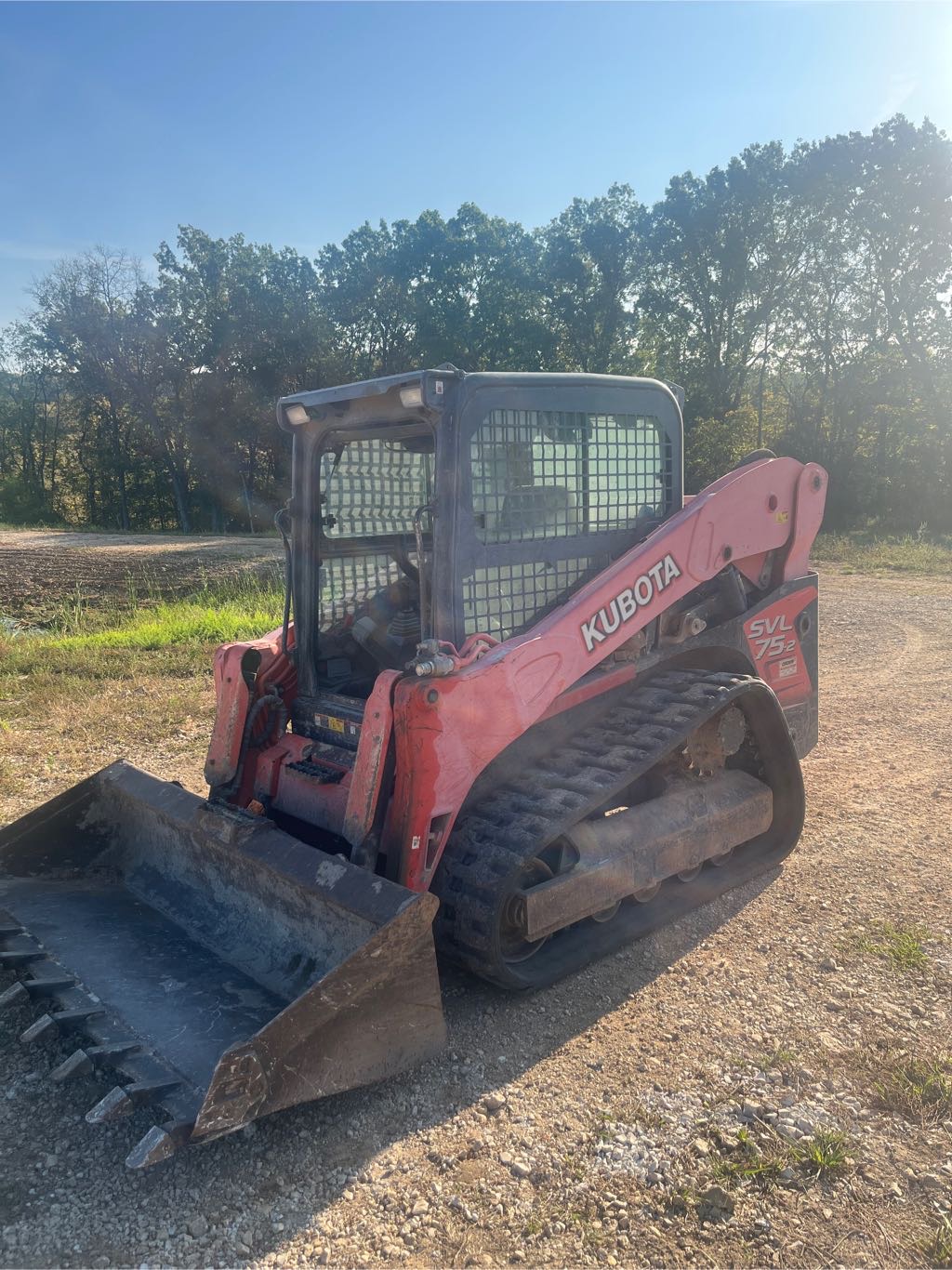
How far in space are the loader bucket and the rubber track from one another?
40cm

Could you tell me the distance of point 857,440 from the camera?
28.1 metres

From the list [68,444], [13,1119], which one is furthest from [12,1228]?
[68,444]

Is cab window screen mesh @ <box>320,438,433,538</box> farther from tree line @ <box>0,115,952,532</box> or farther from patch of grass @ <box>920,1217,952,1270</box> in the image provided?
tree line @ <box>0,115,952,532</box>

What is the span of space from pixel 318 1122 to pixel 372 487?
106 inches

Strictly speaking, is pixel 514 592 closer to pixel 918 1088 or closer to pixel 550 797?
pixel 550 797

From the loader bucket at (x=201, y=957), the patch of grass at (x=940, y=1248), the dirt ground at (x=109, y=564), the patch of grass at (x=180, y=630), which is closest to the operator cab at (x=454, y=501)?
the loader bucket at (x=201, y=957)

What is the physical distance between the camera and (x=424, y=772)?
11.1ft

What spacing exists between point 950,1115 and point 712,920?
139cm

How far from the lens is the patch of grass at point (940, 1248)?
248 centimetres

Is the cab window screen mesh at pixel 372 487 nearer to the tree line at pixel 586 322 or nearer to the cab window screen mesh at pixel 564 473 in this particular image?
the cab window screen mesh at pixel 564 473

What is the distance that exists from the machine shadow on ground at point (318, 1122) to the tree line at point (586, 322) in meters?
25.1

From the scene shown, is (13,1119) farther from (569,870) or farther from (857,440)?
(857,440)

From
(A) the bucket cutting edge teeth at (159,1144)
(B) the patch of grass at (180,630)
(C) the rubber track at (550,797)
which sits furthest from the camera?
(B) the patch of grass at (180,630)

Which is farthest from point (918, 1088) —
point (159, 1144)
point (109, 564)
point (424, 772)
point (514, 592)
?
point (109, 564)
